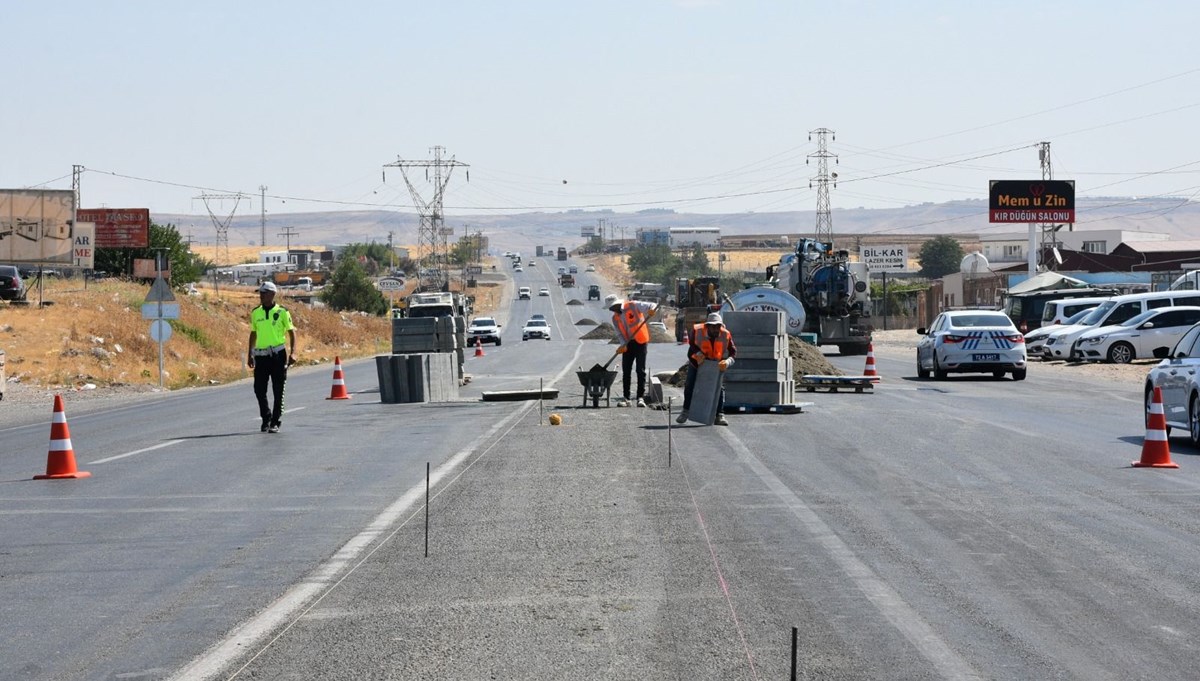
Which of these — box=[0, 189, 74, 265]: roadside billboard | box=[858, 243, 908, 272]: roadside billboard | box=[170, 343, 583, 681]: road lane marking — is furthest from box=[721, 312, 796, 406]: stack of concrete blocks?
box=[858, 243, 908, 272]: roadside billboard

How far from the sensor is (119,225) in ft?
254

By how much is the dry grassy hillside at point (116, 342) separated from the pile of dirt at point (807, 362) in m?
18.1

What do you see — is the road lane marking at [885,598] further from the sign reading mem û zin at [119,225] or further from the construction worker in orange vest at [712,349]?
the sign reading mem û zin at [119,225]

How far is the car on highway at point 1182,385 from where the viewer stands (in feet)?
54.5

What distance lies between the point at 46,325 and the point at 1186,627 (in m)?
43.7

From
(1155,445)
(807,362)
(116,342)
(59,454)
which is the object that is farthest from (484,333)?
(1155,445)

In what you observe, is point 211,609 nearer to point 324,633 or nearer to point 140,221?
point 324,633

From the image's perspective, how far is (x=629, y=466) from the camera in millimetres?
14594

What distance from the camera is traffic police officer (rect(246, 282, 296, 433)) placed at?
19.2 metres

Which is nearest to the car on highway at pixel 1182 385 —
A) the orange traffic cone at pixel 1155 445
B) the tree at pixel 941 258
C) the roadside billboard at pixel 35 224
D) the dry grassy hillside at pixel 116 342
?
the orange traffic cone at pixel 1155 445

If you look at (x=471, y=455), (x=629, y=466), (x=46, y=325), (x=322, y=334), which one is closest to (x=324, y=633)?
(x=629, y=466)

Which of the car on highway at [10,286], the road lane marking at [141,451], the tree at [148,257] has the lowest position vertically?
the road lane marking at [141,451]

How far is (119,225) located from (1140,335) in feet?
184

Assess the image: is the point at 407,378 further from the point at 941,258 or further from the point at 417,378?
the point at 941,258
